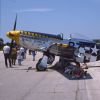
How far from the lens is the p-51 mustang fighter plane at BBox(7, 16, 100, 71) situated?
19359 mm

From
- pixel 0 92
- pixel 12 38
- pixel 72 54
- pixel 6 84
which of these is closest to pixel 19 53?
pixel 12 38

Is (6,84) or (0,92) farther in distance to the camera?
(6,84)

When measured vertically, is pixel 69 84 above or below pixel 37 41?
below

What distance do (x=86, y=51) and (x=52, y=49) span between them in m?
2.05

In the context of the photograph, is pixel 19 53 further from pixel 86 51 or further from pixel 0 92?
pixel 0 92

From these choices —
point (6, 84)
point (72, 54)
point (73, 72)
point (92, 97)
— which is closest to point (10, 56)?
point (72, 54)

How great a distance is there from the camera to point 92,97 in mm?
9461

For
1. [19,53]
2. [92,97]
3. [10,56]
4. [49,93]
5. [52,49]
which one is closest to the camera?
[92,97]

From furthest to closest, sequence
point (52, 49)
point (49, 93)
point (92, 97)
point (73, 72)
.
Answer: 1. point (52, 49)
2. point (73, 72)
3. point (49, 93)
4. point (92, 97)

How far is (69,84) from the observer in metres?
12.4

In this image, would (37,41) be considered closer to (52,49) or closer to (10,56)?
(52,49)

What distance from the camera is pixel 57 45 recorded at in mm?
19078

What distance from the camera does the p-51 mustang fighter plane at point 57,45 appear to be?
19.4 meters

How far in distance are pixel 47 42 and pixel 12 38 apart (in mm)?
2208
